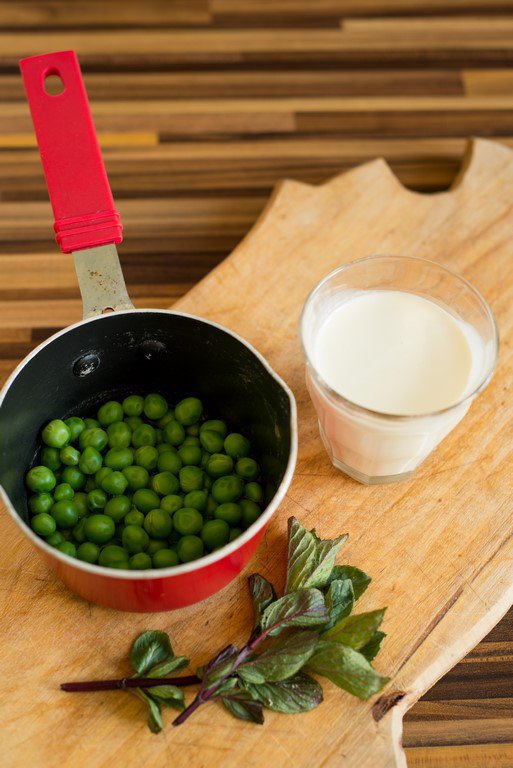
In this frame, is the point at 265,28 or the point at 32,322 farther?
the point at 265,28

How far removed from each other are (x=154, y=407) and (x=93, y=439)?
104 millimetres

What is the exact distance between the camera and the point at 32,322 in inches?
65.0

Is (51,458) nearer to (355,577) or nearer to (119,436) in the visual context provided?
(119,436)

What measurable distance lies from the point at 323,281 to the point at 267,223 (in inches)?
13.8

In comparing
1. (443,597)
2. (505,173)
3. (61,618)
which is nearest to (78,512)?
(61,618)

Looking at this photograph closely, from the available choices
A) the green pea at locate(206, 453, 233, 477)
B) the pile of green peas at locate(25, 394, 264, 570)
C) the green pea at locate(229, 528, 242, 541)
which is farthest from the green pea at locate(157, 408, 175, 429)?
the green pea at locate(229, 528, 242, 541)

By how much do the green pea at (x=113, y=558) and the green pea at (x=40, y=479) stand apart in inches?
5.1

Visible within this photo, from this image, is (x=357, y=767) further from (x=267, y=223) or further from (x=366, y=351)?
(x=267, y=223)

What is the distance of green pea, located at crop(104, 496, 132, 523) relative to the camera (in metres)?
1.11

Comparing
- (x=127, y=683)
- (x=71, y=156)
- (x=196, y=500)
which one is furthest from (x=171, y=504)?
(x=71, y=156)

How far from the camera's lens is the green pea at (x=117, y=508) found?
1.11 m

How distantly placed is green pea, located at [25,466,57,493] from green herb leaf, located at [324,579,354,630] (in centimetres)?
42

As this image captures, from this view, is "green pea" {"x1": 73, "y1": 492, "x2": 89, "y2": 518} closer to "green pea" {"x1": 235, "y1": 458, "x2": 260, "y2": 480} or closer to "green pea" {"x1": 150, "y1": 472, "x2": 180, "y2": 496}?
"green pea" {"x1": 150, "y1": 472, "x2": 180, "y2": 496}

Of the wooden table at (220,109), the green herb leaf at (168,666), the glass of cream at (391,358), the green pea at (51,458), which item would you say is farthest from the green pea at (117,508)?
the wooden table at (220,109)
